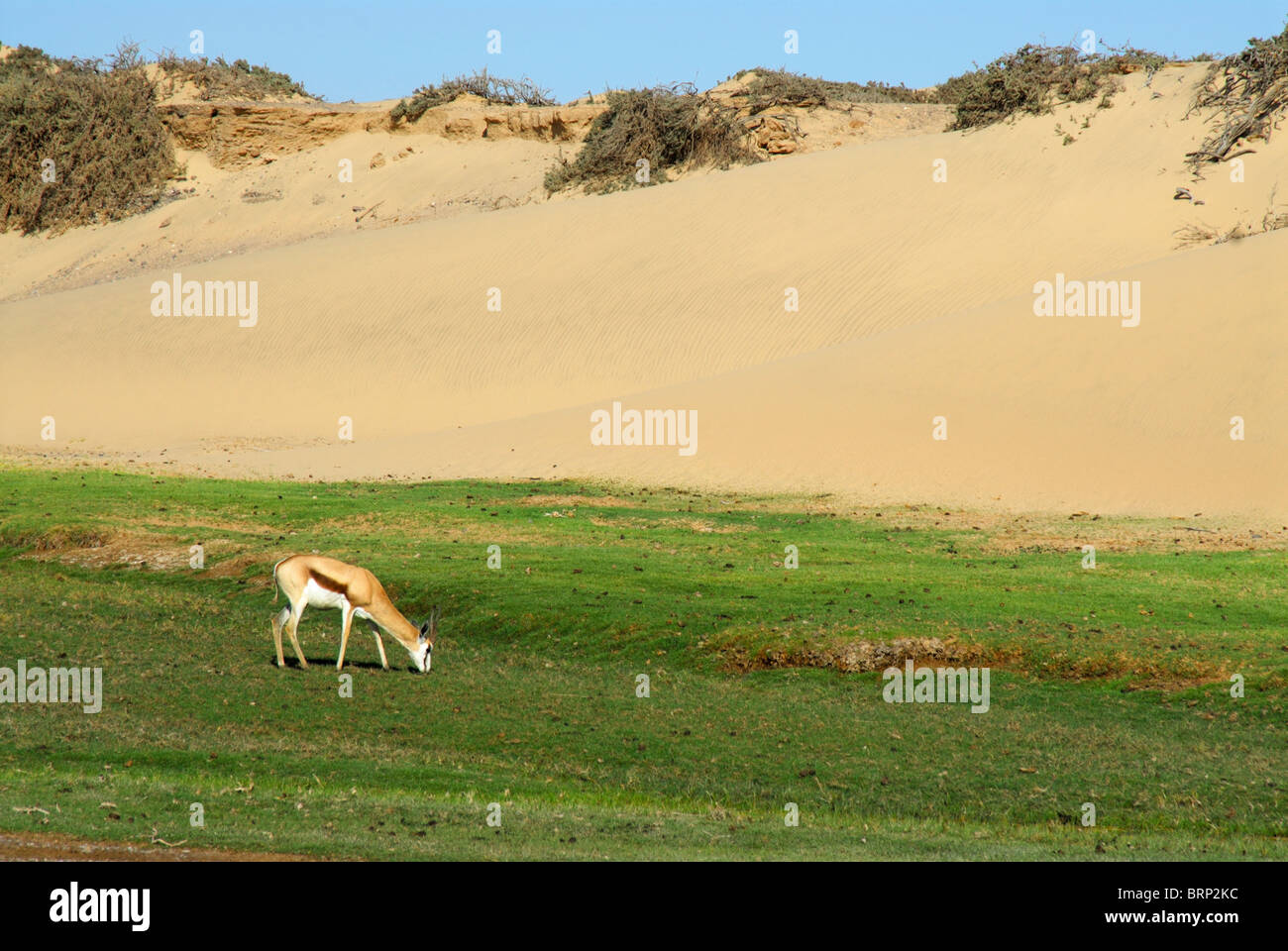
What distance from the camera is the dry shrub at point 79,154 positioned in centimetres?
7288

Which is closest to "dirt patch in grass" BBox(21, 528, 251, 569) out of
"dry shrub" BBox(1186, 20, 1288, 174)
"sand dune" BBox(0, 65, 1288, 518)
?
"sand dune" BBox(0, 65, 1288, 518)

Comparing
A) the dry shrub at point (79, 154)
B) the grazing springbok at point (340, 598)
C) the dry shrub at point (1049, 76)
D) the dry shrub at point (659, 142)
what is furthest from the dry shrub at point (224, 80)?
the grazing springbok at point (340, 598)

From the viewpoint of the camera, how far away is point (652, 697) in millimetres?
14586

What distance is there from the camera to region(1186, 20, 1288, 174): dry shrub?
50.9 metres

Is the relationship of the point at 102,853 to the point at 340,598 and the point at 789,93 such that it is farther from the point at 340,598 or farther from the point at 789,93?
the point at 789,93

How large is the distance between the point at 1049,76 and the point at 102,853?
59176 mm

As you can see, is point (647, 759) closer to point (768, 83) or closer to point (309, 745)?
point (309, 745)

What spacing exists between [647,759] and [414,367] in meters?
40.0

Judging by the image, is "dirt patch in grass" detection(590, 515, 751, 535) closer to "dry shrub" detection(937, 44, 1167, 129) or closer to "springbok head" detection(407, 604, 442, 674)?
"springbok head" detection(407, 604, 442, 674)

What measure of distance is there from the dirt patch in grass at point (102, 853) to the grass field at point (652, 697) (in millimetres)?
172

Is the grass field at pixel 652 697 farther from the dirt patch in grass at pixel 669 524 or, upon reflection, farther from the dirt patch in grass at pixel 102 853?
the dirt patch in grass at pixel 669 524

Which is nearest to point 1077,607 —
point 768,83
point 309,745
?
point 309,745

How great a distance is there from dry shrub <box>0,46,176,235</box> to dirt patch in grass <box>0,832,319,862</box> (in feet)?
234

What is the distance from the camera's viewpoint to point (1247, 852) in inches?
347
